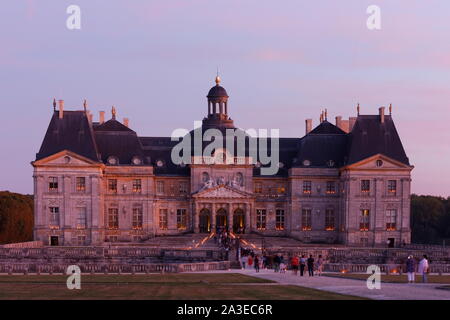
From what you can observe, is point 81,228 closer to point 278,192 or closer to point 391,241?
point 278,192

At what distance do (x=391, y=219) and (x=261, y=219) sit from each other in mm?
12551

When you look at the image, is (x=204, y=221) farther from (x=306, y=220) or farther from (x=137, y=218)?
(x=306, y=220)

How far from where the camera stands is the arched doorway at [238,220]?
94.7 meters

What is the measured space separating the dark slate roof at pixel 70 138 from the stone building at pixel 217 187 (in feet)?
0.30

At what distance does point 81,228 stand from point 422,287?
55.4m

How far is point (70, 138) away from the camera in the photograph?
91.0 meters

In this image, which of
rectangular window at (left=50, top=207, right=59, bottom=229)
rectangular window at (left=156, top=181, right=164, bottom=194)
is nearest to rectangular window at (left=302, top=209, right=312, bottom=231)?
rectangular window at (left=156, top=181, right=164, bottom=194)

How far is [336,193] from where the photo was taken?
94688mm

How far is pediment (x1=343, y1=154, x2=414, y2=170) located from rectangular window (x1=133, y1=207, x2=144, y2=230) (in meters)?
19.8

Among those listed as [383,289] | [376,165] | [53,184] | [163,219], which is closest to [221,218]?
[163,219]

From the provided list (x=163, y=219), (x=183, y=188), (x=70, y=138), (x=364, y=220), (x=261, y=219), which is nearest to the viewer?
(x=70, y=138)

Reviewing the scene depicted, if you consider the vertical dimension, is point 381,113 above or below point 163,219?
above

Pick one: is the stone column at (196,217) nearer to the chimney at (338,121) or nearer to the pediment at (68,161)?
the pediment at (68,161)
